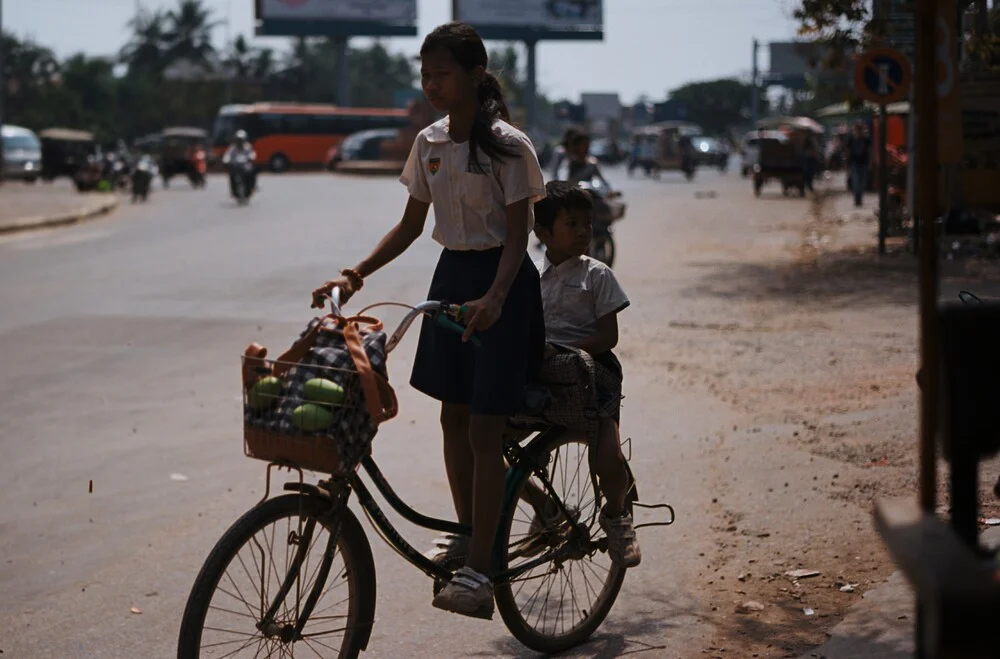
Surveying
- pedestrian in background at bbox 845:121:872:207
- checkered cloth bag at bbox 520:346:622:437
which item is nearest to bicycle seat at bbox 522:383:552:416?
checkered cloth bag at bbox 520:346:622:437

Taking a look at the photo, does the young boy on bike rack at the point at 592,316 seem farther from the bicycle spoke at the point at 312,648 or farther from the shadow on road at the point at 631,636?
the bicycle spoke at the point at 312,648

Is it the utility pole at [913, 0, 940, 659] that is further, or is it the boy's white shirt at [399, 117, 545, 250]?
the boy's white shirt at [399, 117, 545, 250]

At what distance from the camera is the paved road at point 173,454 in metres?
4.88

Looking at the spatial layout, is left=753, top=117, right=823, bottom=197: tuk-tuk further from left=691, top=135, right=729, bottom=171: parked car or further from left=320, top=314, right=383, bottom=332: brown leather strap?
left=320, top=314, right=383, bottom=332: brown leather strap

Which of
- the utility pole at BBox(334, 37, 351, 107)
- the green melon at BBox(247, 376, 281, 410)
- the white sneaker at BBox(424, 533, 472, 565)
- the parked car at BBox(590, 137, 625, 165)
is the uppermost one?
the utility pole at BBox(334, 37, 351, 107)

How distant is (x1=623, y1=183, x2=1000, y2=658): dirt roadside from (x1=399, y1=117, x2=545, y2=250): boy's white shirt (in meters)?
1.51

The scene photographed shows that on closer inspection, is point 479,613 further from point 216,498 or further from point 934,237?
point 216,498

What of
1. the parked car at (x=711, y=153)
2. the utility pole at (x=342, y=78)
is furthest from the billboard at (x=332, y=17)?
the parked car at (x=711, y=153)

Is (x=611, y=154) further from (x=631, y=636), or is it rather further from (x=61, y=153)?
(x=631, y=636)

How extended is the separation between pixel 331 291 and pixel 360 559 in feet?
2.39

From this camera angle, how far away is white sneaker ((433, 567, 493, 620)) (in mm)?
3924

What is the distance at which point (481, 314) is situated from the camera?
3.82m

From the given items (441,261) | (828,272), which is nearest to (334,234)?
(828,272)

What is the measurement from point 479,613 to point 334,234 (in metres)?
19.5
